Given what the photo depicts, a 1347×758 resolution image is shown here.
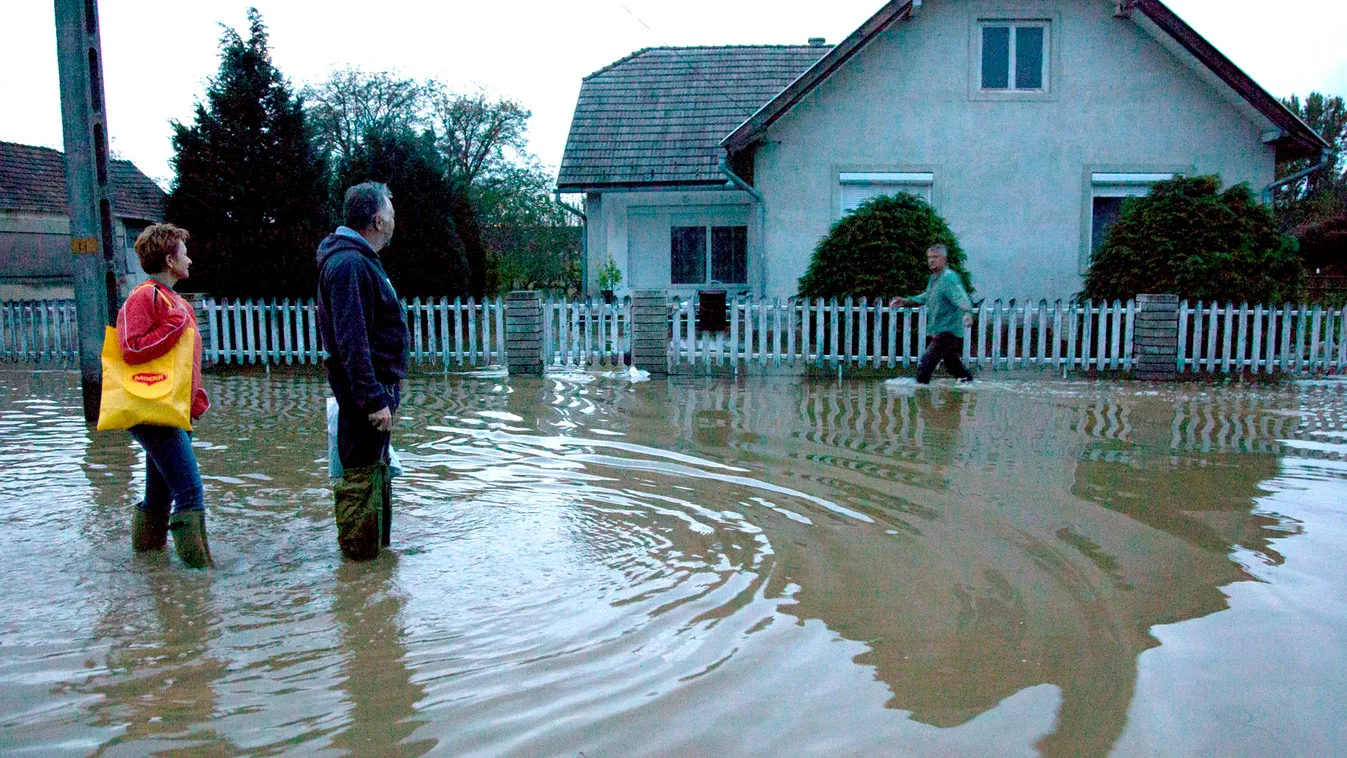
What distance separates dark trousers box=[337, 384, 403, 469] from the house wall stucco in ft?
44.7

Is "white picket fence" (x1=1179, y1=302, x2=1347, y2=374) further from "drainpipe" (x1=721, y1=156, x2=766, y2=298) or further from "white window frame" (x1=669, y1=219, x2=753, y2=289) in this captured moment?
"white window frame" (x1=669, y1=219, x2=753, y2=289)

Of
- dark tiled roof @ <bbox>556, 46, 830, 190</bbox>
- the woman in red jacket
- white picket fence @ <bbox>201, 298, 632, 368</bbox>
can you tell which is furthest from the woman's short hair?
dark tiled roof @ <bbox>556, 46, 830, 190</bbox>

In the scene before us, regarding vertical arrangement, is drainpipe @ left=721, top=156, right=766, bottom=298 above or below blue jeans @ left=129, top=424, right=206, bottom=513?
above

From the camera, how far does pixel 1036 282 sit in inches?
692

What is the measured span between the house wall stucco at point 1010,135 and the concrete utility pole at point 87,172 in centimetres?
1076

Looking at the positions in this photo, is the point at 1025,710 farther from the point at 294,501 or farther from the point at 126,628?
the point at 294,501

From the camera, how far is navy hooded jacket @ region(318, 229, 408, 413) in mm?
4422

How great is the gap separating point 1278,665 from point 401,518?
4122 millimetres

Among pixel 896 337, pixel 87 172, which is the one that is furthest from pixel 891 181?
pixel 87 172

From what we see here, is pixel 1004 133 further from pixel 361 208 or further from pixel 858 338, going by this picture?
pixel 361 208

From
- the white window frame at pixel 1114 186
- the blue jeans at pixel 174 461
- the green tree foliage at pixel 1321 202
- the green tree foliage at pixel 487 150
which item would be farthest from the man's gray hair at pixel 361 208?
the green tree foliage at pixel 487 150

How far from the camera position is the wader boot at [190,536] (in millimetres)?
4617

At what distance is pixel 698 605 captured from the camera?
424 centimetres

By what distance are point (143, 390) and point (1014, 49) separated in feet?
52.3
